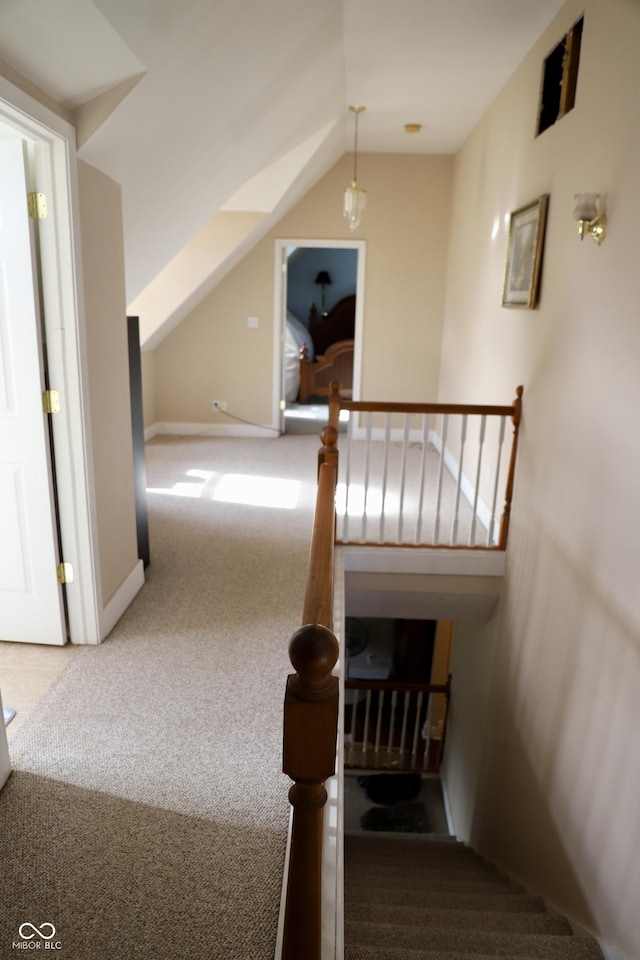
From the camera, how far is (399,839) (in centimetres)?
455

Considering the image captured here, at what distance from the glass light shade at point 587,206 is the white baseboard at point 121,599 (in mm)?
2540

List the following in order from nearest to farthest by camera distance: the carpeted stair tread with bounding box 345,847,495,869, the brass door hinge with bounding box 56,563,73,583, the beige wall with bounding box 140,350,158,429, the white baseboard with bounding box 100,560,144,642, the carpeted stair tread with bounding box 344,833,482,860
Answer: the brass door hinge with bounding box 56,563,73,583 → the white baseboard with bounding box 100,560,144,642 → the carpeted stair tread with bounding box 345,847,495,869 → the carpeted stair tread with bounding box 344,833,482,860 → the beige wall with bounding box 140,350,158,429

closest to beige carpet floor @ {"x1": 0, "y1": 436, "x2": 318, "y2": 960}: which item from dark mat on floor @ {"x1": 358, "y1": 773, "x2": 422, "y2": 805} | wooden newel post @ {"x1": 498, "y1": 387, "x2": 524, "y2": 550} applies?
wooden newel post @ {"x1": 498, "y1": 387, "x2": 524, "y2": 550}

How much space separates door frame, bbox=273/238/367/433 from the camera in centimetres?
628

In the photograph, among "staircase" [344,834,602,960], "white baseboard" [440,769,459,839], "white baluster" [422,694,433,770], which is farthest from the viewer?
"white baluster" [422,694,433,770]

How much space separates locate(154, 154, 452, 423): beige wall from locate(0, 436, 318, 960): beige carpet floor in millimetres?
3394

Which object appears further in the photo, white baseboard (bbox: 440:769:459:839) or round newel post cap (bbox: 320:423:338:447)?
white baseboard (bbox: 440:769:459:839)

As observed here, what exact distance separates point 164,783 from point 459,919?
1333 millimetres

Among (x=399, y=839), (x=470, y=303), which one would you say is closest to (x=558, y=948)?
(x=399, y=839)

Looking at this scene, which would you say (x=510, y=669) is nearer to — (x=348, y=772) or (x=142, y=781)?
(x=142, y=781)

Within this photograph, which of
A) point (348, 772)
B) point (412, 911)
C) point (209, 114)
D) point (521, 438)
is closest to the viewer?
point (412, 911)

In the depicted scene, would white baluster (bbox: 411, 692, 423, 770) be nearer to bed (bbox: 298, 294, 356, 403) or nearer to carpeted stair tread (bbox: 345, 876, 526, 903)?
carpeted stair tread (bbox: 345, 876, 526, 903)

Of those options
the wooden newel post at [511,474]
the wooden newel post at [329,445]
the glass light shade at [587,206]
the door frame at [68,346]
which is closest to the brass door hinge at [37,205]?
the door frame at [68,346]

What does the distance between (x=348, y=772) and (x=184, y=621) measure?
3.45m
